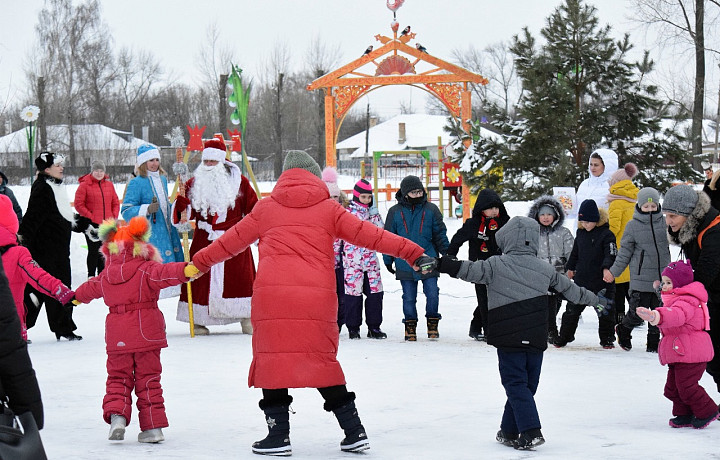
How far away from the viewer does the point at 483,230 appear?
8.95m

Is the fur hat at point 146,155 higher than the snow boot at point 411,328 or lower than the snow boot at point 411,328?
higher

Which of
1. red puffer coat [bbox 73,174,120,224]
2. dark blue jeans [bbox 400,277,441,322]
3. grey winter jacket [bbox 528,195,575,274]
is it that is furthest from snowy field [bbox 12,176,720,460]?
red puffer coat [bbox 73,174,120,224]

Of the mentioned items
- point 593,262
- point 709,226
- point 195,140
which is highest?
point 195,140

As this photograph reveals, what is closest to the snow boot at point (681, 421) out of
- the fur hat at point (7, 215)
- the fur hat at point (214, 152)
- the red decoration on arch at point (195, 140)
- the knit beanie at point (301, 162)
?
the knit beanie at point (301, 162)

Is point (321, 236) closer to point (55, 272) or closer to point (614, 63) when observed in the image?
point (55, 272)

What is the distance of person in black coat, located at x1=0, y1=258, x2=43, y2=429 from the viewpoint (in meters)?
3.24

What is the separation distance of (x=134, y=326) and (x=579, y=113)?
11.5 metres

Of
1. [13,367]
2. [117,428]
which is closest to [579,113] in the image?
[117,428]

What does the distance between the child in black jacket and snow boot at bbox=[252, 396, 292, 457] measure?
434 cm

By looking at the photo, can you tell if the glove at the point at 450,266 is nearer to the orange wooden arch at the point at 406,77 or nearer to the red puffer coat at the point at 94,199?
the red puffer coat at the point at 94,199

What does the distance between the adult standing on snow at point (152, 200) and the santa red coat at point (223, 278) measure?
0.37 metres

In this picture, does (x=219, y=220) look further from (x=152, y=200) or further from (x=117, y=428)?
(x=117, y=428)

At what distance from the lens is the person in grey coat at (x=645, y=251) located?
8.07 m

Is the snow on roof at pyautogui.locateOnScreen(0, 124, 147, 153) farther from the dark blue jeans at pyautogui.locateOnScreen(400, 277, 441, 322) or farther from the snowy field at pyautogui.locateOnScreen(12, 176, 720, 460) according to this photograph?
the snowy field at pyautogui.locateOnScreen(12, 176, 720, 460)
